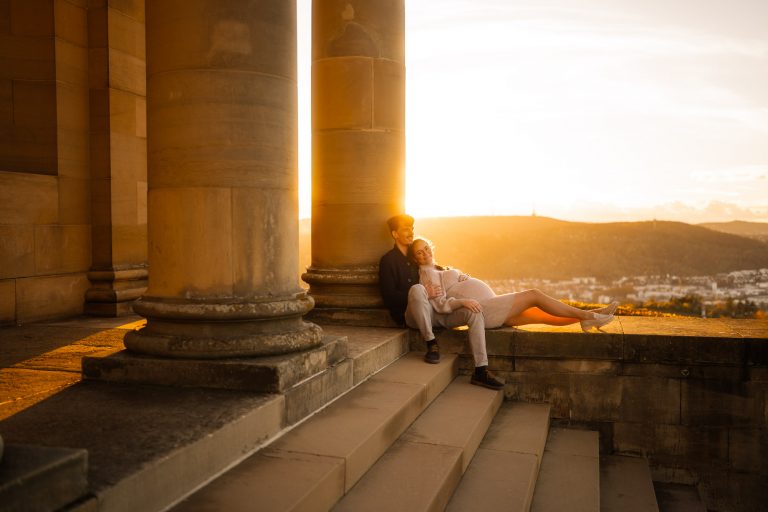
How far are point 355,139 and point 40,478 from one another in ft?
21.4

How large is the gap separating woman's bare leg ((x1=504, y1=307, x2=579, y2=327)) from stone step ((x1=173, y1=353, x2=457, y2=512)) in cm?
221

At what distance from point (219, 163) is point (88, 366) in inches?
75.1

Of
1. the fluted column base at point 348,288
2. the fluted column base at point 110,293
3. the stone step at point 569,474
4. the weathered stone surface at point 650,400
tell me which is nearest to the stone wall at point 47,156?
the fluted column base at point 110,293

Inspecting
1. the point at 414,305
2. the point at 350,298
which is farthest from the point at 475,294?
the point at 350,298

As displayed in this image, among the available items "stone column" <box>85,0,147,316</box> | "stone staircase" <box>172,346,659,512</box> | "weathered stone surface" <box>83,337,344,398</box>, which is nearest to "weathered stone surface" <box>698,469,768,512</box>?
"stone staircase" <box>172,346,659,512</box>

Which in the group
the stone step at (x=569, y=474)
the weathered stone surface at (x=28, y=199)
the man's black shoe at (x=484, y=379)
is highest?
the weathered stone surface at (x=28, y=199)

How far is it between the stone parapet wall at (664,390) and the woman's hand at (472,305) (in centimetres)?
56

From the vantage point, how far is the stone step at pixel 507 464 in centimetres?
522

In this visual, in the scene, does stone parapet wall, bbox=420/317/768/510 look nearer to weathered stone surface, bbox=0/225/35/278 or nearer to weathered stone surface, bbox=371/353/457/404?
weathered stone surface, bbox=371/353/457/404

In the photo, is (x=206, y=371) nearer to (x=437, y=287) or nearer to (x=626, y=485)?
(x=437, y=287)

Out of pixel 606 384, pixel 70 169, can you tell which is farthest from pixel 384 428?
pixel 70 169

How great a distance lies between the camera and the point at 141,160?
10.3 m

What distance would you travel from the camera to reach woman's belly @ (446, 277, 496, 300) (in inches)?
328

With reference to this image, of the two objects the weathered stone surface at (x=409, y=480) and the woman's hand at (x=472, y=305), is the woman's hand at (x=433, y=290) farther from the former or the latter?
the weathered stone surface at (x=409, y=480)
